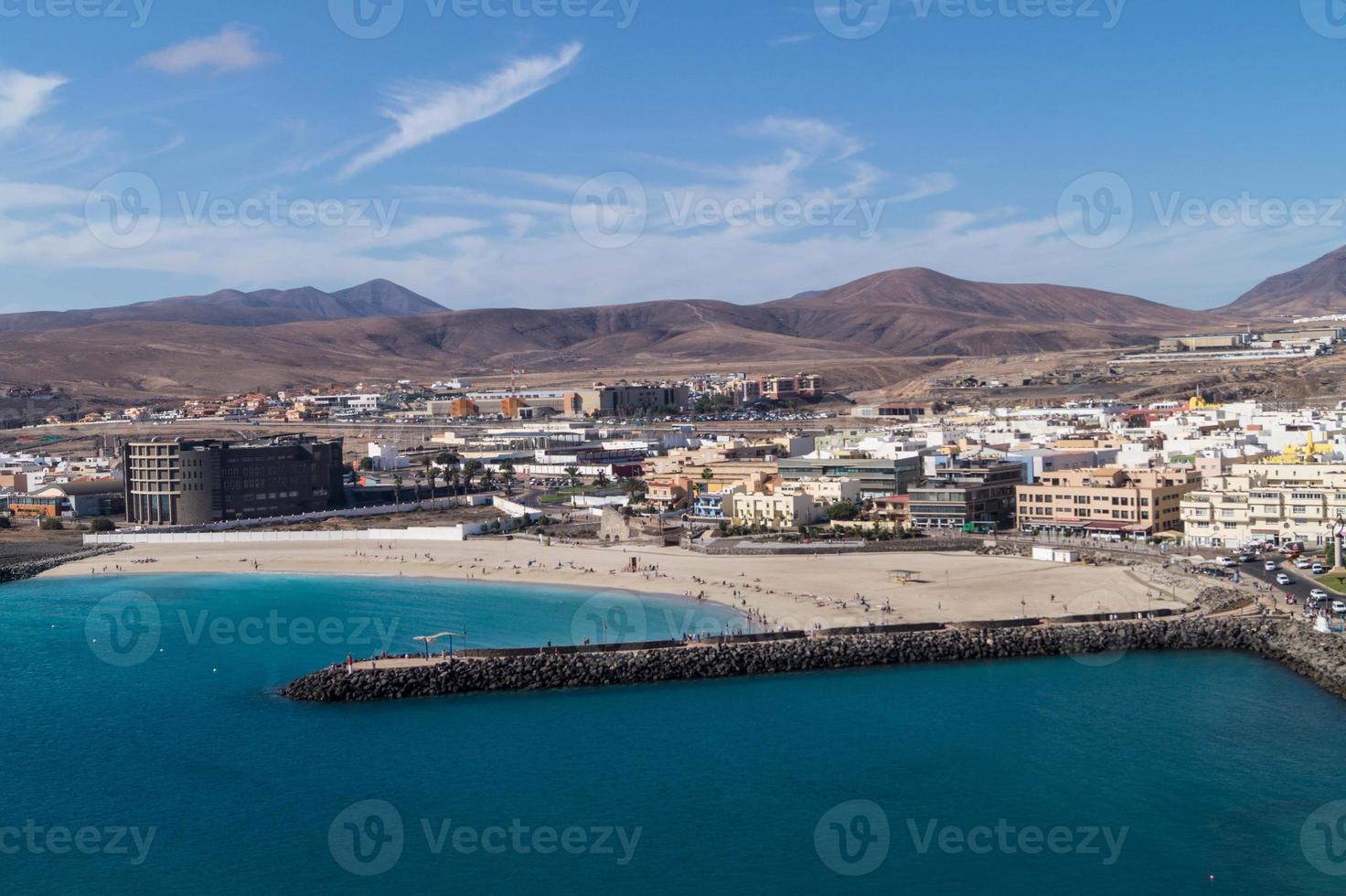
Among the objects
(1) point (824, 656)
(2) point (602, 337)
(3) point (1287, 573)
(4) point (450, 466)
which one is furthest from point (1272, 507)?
(2) point (602, 337)

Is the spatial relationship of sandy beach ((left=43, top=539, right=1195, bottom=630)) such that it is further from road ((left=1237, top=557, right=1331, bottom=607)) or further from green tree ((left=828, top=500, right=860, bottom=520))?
green tree ((left=828, top=500, right=860, bottom=520))

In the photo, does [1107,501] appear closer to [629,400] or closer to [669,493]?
[669,493]

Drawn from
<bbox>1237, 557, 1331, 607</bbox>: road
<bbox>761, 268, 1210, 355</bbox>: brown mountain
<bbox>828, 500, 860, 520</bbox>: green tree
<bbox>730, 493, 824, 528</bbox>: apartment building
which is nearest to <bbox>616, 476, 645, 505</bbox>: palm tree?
<bbox>730, 493, 824, 528</bbox>: apartment building

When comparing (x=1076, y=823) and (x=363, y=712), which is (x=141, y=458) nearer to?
(x=363, y=712)

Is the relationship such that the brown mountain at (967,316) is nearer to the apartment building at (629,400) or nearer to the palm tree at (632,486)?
the apartment building at (629,400)

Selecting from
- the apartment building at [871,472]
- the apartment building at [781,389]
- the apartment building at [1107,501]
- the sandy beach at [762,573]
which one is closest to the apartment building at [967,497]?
the apartment building at [1107,501]

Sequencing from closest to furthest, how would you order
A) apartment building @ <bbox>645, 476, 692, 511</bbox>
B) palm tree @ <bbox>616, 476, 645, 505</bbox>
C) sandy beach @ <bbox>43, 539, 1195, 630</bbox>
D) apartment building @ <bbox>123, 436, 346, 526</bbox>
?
sandy beach @ <bbox>43, 539, 1195, 630</bbox> < apartment building @ <bbox>123, 436, 346, 526</bbox> < apartment building @ <bbox>645, 476, 692, 511</bbox> < palm tree @ <bbox>616, 476, 645, 505</bbox>
